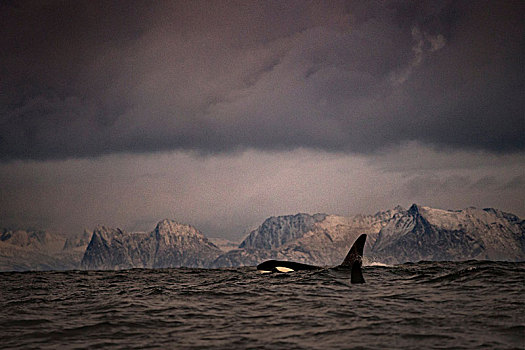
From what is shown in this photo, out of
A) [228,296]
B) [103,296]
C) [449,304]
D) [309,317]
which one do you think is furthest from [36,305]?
[449,304]

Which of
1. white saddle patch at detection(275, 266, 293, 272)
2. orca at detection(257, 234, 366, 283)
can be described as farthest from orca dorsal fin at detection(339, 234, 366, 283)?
white saddle patch at detection(275, 266, 293, 272)

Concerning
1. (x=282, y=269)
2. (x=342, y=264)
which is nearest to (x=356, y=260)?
(x=342, y=264)

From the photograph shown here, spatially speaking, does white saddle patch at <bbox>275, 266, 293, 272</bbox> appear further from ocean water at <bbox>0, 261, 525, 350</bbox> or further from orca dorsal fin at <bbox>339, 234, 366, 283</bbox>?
ocean water at <bbox>0, 261, 525, 350</bbox>

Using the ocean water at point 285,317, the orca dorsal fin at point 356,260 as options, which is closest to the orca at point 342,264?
the orca dorsal fin at point 356,260

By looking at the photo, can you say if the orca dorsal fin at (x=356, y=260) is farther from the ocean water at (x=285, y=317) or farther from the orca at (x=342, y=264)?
the ocean water at (x=285, y=317)

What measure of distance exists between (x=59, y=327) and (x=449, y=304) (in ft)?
39.5

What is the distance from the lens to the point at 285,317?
13.3 metres

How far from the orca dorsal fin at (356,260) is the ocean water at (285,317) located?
2.29 feet

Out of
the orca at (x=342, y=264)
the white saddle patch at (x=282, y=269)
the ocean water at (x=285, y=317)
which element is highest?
the orca at (x=342, y=264)

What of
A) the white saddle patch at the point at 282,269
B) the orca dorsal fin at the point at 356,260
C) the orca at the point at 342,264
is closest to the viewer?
the orca dorsal fin at the point at 356,260

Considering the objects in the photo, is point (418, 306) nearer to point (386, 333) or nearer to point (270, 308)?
point (386, 333)

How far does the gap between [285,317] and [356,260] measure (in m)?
9.69

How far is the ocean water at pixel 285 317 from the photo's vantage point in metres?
10.4

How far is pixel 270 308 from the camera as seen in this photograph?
15125 millimetres
